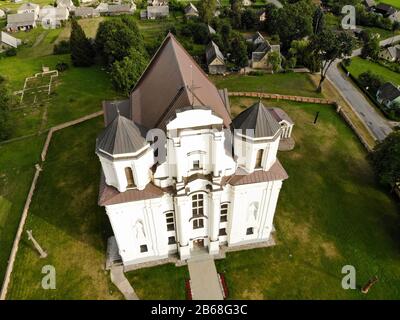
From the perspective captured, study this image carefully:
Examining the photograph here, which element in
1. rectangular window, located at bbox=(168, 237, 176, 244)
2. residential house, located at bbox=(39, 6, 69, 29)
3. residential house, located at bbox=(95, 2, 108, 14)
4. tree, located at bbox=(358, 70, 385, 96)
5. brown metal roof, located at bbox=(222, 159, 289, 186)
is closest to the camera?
brown metal roof, located at bbox=(222, 159, 289, 186)

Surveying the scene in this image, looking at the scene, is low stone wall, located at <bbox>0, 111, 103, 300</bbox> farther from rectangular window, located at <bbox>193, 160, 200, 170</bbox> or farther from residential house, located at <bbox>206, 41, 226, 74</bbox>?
residential house, located at <bbox>206, 41, 226, 74</bbox>

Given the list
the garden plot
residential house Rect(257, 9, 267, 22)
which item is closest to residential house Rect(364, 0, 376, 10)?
residential house Rect(257, 9, 267, 22)

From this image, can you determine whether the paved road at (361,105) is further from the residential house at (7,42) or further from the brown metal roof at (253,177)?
the residential house at (7,42)

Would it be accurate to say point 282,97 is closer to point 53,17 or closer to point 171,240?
point 171,240

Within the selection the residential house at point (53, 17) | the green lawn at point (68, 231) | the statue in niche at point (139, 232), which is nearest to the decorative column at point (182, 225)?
the statue in niche at point (139, 232)

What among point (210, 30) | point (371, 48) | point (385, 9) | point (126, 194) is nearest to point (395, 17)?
point (385, 9)

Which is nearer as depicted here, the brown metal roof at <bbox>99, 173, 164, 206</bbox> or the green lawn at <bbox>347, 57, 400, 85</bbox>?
the brown metal roof at <bbox>99, 173, 164, 206</bbox>

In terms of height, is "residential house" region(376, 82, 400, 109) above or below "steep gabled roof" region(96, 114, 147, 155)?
below
